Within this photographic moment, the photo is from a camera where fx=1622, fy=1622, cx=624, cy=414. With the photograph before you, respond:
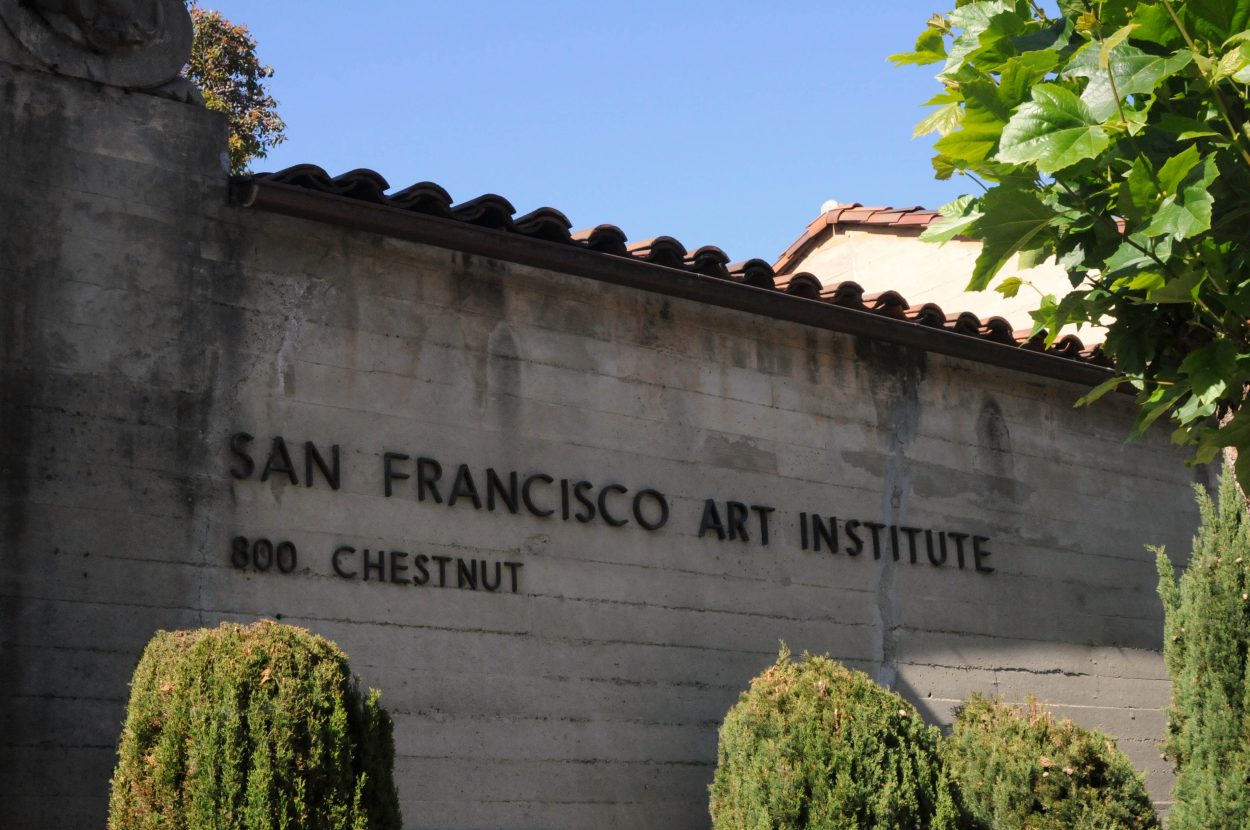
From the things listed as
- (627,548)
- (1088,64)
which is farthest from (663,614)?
(1088,64)

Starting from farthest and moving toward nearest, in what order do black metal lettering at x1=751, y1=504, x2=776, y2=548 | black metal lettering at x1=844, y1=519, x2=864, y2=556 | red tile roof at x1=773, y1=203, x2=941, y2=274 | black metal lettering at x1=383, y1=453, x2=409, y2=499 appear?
red tile roof at x1=773, y1=203, x2=941, y2=274 < black metal lettering at x1=844, y1=519, x2=864, y2=556 < black metal lettering at x1=751, y1=504, x2=776, y2=548 < black metal lettering at x1=383, y1=453, x2=409, y2=499

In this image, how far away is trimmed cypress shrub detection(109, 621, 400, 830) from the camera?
6527 millimetres

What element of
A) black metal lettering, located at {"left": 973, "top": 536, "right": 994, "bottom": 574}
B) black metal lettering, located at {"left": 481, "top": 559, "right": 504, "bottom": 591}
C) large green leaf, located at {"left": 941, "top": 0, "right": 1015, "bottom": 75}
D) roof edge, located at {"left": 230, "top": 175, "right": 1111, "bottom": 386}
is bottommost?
black metal lettering, located at {"left": 481, "top": 559, "right": 504, "bottom": 591}

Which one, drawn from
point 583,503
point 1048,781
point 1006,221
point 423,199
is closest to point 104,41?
point 423,199

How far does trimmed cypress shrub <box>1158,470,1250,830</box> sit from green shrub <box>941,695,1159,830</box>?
44 cm

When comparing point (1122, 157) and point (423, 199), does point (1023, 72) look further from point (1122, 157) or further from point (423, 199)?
point (423, 199)

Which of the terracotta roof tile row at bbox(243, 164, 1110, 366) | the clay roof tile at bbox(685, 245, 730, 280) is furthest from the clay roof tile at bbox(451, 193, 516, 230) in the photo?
the clay roof tile at bbox(685, 245, 730, 280)

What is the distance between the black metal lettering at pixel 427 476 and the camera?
30.0ft

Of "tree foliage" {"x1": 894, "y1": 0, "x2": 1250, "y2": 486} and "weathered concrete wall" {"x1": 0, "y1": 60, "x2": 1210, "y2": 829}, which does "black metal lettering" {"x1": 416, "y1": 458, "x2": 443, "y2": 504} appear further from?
"tree foliage" {"x1": 894, "y1": 0, "x2": 1250, "y2": 486}

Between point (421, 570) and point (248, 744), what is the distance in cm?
247

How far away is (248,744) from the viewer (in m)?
6.61

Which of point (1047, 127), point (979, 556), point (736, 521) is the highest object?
point (1047, 127)

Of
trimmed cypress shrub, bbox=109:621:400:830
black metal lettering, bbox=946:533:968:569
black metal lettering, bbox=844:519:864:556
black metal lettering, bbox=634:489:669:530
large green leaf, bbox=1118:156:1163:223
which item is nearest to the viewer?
large green leaf, bbox=1118:156:1163:223

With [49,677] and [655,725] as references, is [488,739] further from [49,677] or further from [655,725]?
[49,677]
